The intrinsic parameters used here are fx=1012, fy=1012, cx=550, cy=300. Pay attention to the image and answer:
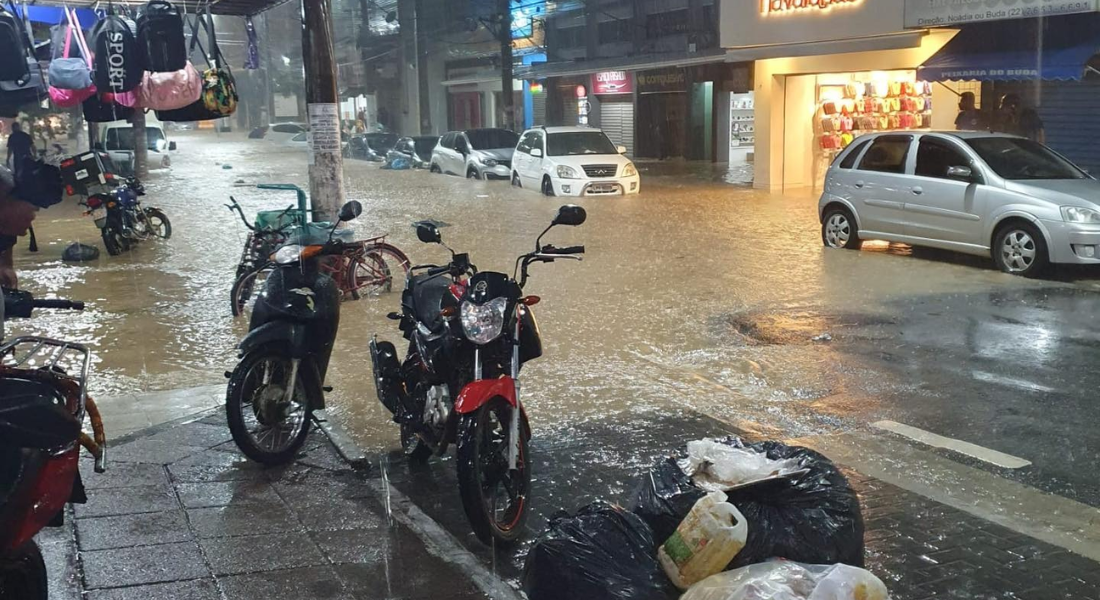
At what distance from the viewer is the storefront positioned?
64.8 feet

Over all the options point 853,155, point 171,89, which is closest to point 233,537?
point 171,89

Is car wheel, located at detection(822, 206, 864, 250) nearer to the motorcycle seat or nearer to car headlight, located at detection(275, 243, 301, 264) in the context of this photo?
the motorcycle seat

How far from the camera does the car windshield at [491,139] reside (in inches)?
1119

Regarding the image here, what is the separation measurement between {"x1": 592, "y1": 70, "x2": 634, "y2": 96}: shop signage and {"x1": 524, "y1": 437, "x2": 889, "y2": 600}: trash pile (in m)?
31.4

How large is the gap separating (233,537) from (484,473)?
1176 millimetres

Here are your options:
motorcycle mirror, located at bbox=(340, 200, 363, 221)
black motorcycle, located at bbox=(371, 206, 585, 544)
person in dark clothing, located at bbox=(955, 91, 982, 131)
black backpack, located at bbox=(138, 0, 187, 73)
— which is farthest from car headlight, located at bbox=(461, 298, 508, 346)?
person in dark clothing, located at bbox=(955, 91, 982, 131)

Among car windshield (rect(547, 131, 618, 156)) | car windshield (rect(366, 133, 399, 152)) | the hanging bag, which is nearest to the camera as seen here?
the hanging bag

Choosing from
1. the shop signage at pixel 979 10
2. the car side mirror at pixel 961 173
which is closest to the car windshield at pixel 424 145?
the shop signage at pixel 979 10

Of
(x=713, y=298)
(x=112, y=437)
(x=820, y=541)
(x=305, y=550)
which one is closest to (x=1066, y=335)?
Answer: (x=713, y=298)

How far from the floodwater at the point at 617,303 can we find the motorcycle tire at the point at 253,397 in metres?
0.56

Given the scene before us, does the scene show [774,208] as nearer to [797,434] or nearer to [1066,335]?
[1066,335]

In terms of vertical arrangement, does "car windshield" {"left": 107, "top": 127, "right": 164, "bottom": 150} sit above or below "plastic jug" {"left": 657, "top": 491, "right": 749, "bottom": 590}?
above

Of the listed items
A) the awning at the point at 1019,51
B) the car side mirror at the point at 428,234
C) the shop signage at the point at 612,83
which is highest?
the shop signage at the point at 612,83

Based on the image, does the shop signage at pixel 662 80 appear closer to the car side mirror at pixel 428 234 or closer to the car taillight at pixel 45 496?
the car side mirror at pixel 428 234
